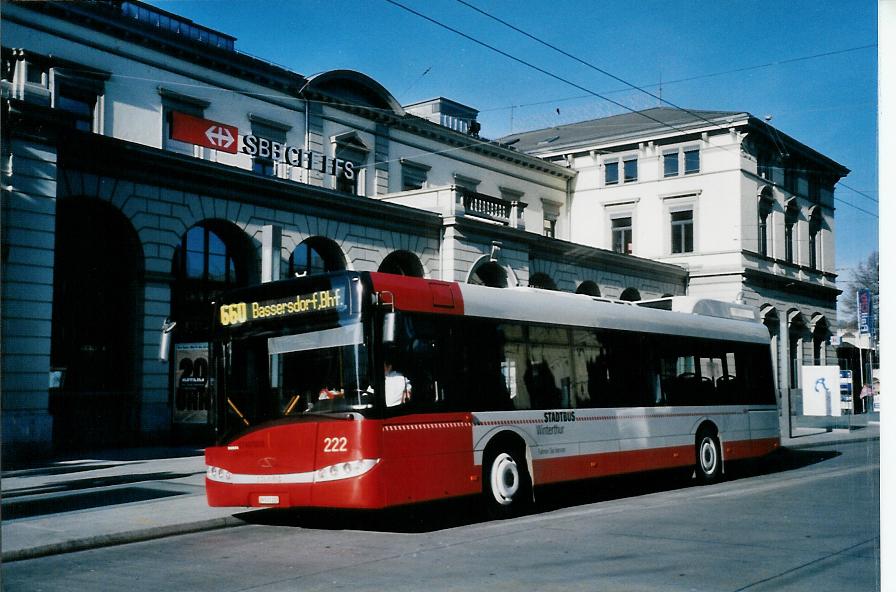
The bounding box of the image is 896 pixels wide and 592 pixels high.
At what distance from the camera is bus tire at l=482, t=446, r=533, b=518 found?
38.8 ft

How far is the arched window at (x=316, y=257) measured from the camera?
86.9 ft

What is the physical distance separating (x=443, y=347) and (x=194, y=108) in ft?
55.4

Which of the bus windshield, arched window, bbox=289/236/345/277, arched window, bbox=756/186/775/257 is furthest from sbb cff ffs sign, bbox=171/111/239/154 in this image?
arched window, bbox=756/186/775/257

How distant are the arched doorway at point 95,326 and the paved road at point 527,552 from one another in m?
10.7

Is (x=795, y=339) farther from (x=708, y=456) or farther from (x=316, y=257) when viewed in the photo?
(x=708, y=456)

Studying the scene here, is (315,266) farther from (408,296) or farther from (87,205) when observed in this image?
(408,296)

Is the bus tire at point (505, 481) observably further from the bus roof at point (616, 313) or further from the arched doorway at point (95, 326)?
the arched doorway at point (95, 326)

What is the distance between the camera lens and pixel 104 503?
12875 mm

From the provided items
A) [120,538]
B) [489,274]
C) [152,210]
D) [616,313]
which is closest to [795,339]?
[489,274]

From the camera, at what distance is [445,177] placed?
36.4 m

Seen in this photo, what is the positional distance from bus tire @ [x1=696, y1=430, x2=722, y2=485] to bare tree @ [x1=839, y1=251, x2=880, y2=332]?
8318 mm

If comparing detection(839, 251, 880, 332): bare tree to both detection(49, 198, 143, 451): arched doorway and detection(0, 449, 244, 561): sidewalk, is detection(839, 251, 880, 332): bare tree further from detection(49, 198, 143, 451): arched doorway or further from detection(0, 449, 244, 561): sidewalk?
detection(49, 198, 143, 451): arched doorway

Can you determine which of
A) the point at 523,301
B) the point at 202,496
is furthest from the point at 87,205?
the point at 523,301

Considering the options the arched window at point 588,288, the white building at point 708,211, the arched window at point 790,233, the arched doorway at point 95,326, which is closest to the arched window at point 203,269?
the arched doorway at point 95,326
